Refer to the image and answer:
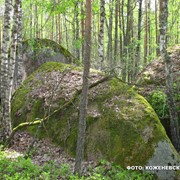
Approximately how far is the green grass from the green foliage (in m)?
2.73

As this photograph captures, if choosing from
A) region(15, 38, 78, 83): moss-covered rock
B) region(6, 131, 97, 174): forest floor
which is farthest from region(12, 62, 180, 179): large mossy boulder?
region(15, 38, 78, 83): moss-covered rock

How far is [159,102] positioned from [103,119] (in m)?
2.30

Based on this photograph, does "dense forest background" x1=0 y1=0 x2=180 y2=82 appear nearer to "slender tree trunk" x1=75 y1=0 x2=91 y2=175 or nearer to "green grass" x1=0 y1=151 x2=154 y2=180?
"slender tree trunk" x1=75 y1=0 x2=91 y2=175

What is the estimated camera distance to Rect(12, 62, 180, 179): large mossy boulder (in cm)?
625

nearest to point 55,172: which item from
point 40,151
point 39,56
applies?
point 40,151

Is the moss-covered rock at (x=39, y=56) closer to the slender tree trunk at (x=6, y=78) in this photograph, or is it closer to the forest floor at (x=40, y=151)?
the slender tree trunk at (x=6, y=78)

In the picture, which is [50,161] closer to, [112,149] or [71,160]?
[71,160]

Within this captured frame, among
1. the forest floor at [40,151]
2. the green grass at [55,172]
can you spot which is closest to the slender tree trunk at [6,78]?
the forest floor at [40,151]

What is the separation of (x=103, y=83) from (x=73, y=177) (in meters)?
3.63

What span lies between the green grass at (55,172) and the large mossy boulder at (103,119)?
0.30m

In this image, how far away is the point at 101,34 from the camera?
11844 millimetres

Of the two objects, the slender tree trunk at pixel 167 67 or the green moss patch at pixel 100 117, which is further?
the slender tree trunk at pixel 167 67

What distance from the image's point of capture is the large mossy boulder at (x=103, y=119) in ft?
20.5

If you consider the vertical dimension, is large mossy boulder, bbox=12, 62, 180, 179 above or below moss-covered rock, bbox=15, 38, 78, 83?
below
